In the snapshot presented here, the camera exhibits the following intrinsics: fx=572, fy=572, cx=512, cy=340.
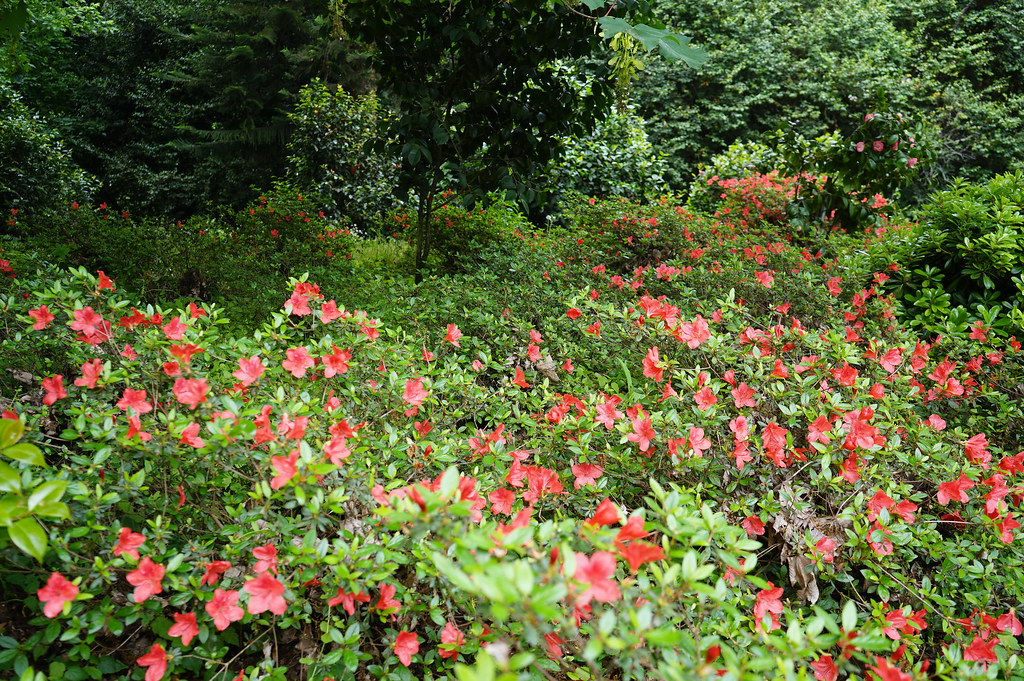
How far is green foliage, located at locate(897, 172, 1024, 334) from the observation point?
279 cm

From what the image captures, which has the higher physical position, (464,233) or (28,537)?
(28,537)

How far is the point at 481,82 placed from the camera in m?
3.84

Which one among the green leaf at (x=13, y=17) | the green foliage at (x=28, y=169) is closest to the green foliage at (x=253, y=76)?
the green foliage at (x=28, y=169)

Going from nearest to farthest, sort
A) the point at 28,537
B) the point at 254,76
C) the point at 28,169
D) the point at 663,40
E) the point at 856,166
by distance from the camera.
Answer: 1. the point at 28,537
2. the point at 663,40
3. the point at 856,166
4. the point at 28,169
5. the point at 254,76

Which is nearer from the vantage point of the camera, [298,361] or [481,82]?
[298,361]

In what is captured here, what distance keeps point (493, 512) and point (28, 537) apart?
3.06 ft

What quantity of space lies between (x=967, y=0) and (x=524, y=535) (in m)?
15.6

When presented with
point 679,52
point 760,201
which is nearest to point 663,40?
point 679,52

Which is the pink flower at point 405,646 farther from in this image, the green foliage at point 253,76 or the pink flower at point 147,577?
the green foliage at point 253,76

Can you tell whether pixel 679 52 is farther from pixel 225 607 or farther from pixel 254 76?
pixel 254 76

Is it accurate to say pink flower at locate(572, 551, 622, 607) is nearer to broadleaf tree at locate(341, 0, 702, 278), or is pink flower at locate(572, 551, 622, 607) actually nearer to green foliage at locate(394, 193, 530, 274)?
broadleaf tree at locate(341, 0, 702, 278)

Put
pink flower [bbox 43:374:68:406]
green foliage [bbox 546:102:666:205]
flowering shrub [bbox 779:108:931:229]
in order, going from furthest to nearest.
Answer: green foliage [bbox 546:102:666:205] < flowering shrub [bbox 779:108:931:229] < pink flower [bbox 43:374:68:406]

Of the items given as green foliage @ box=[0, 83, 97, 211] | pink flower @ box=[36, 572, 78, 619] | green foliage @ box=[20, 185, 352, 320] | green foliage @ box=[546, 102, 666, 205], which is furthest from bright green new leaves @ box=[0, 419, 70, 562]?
green foliage @ box=[0, 83, 97, 211]

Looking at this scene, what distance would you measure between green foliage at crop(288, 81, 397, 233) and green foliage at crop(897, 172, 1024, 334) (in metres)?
5.72
